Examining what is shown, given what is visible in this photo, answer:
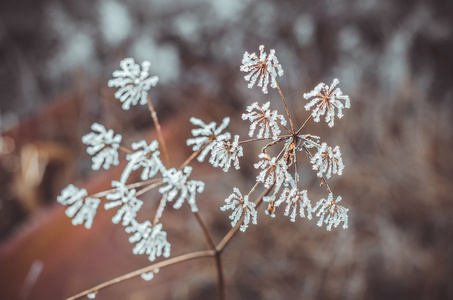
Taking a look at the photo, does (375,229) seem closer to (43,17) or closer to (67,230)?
(67,230)

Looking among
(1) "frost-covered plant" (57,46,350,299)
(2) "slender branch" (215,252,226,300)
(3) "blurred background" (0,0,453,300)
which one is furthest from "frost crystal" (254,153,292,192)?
(3) "blurred background" (0,0,453,300)

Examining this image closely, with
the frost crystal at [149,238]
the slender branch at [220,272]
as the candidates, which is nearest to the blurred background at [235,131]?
the slender branch at [220,272]

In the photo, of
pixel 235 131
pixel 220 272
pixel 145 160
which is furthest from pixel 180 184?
pixel 235 131

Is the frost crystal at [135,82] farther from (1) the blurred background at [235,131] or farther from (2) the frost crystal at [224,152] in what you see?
(1) the blurred background at [235,131]

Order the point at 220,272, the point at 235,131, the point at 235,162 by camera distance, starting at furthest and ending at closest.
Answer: the point at 235,131
the point at 220,272
the point at 235,162

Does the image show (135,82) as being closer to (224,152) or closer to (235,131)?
(224,152)

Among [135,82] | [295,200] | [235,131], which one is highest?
[235,131]

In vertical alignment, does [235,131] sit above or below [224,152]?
above

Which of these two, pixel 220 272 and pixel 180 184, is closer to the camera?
pixel 180 184

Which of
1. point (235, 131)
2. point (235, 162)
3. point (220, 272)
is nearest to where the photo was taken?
point (235, 162)
